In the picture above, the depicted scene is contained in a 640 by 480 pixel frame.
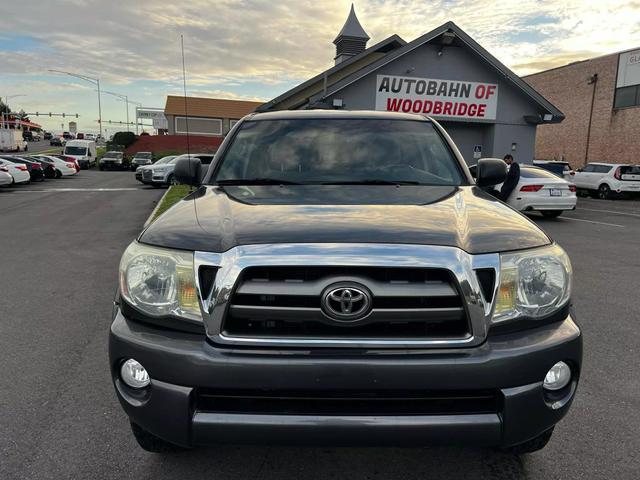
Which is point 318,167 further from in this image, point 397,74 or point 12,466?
point 397,74

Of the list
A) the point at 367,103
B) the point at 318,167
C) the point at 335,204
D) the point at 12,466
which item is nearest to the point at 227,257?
the point at 335,204

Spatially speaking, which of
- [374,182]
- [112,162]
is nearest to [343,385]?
[374,182]

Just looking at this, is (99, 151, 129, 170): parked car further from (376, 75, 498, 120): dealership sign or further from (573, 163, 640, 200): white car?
(573, 163, 640, 200): white car

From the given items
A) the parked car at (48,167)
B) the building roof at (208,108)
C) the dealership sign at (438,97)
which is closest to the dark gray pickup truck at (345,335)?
the dealership sign at (438,97)

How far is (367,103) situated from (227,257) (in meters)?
18.3

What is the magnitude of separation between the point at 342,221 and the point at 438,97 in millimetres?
18910

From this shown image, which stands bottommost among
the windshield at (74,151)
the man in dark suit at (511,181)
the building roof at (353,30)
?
the windshield at (74,151)

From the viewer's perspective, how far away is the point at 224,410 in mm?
2043

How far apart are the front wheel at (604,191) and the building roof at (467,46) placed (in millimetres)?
4409

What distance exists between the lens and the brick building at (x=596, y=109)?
1272 inches

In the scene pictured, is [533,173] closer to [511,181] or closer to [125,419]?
[511,181]

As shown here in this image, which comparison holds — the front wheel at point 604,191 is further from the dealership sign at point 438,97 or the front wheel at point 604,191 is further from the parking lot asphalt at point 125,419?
the parking lot asphalt at point 125,419

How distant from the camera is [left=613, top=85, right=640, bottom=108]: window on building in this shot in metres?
31.9

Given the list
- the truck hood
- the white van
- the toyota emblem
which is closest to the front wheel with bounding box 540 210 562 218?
the truck hood
